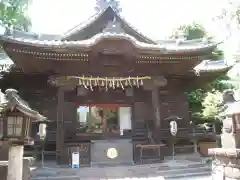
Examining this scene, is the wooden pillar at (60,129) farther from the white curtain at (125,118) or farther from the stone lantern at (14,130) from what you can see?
the stone lantern at (14,130)

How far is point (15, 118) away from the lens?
21.8 feet

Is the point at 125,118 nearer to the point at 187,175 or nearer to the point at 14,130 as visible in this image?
the point at 187,175

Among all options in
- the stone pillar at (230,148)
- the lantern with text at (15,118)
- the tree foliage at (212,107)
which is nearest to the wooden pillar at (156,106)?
the tree foliage at (212,107)

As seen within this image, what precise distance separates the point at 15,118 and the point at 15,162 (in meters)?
1.14

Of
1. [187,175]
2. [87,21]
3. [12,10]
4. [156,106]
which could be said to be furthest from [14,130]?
[12,10]

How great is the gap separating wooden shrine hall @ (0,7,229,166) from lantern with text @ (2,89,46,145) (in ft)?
15.1

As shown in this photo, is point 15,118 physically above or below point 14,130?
above

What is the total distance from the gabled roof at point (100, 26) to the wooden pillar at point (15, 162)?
7796 mm

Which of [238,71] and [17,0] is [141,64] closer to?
[238,71]

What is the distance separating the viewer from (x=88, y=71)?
12234 millimetres

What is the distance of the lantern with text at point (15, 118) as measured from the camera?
6328 mm

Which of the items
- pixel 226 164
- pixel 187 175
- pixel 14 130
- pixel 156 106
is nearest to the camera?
pixel 14 130

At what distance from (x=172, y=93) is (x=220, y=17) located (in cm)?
549

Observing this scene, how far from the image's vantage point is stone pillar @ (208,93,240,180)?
639 cm
